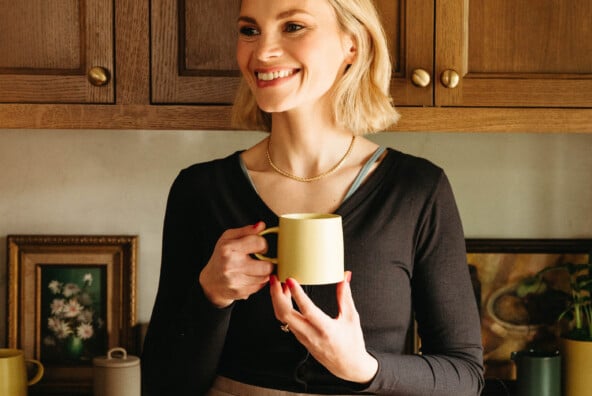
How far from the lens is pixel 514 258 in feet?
6.49

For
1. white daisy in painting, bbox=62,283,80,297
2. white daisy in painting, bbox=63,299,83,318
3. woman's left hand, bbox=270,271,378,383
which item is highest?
woman's left hand, bbox=270,271,378,383

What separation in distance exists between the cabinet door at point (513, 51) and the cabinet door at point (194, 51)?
0.41 metres

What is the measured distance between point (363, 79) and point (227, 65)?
0.36m

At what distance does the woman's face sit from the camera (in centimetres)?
120

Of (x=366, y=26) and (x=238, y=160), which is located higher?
(x=366, y=26)

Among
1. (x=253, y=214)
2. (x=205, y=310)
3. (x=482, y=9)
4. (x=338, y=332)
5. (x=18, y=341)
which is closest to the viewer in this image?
(x=338, y=332)

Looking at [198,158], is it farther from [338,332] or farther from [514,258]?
[338,332]

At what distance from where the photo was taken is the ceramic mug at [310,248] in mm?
997

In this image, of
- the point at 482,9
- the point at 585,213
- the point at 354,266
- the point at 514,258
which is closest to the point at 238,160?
the point at 354,266

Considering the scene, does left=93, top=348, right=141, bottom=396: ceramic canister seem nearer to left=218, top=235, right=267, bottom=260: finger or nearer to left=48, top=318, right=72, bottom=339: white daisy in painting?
left=48, top=318, right=72, bottom=339: white daisy in painting

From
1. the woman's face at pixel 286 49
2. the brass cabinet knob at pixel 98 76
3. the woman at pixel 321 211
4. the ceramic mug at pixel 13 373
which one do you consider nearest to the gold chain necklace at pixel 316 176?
the woman at pixel 321 211

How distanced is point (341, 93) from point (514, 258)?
0.87m

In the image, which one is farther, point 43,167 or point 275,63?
point 43,167

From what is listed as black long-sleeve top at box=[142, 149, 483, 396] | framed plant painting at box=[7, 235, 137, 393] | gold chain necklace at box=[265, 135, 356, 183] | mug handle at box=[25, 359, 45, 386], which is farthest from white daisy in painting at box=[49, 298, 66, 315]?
gold chain necklace at box=[265, 135, 356, 183]
